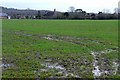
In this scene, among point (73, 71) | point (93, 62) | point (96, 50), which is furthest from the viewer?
point (96, 50)

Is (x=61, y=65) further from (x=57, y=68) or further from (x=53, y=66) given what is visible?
(x=57, y=68)

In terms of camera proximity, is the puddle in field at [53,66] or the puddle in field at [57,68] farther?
the puddle in field at [53,66]

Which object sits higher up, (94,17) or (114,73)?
(94,17)

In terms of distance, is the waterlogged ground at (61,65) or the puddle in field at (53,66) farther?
the puddle in field at (53,66)

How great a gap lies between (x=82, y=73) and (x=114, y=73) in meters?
1.38

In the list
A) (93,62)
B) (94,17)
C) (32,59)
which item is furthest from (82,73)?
(94,17)

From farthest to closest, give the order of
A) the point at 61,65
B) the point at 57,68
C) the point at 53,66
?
the point at 61,65, the point at 53,66, the point at 57,68

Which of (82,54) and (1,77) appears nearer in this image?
(1,77)

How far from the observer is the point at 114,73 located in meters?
11.5

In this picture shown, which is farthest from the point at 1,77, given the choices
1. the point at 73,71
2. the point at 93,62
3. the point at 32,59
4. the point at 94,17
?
the point at 94,17

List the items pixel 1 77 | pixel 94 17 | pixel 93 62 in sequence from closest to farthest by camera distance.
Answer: pixel 1 77 < pixel 93 62 < pixel 94 17

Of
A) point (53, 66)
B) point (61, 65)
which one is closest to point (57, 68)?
point (53, 66)

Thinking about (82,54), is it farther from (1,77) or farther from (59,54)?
(1,77)

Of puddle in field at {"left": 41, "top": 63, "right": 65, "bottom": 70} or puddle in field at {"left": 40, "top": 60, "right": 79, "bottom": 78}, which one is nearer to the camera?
puddle in field at {"left": 40, "top": 60, "right": 79, "bottom": 78}
